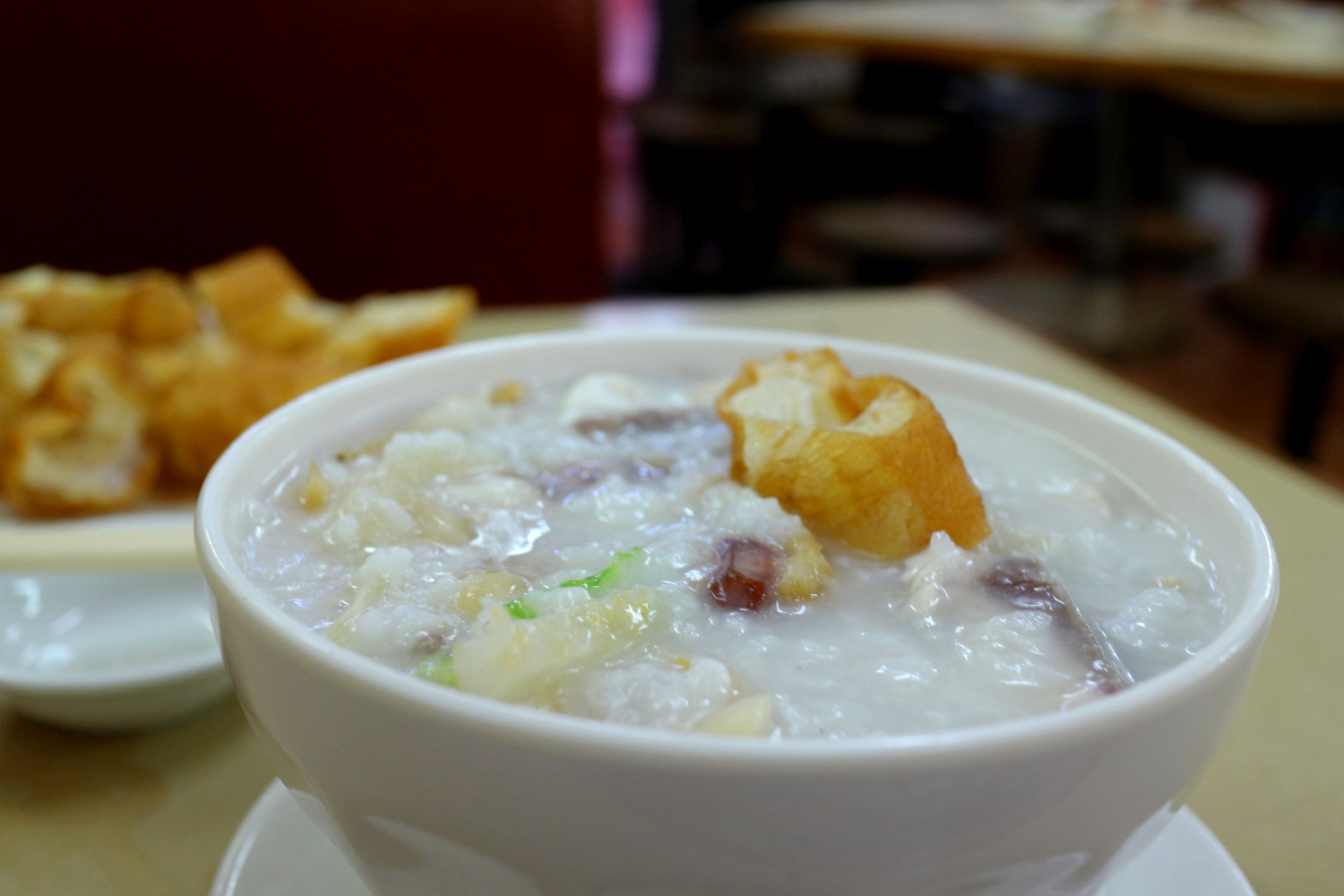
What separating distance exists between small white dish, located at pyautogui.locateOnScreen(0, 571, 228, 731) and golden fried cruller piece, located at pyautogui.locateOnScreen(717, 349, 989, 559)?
1.14 feet

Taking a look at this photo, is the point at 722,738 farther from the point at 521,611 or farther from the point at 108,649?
the point at 108,649

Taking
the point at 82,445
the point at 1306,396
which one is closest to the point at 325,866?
the point at 82,445

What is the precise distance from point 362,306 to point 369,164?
827 millimetres

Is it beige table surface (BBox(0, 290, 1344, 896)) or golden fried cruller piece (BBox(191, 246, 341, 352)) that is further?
golden fried cruller piece (BBox(191, 246, 341, 352))

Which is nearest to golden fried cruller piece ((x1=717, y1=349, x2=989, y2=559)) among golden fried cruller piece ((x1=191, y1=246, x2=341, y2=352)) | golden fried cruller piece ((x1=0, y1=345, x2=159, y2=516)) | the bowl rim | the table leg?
the bowl rim

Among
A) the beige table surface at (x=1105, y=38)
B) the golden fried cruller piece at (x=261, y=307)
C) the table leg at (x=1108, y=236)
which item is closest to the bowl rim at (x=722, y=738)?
the golden fried cruller piece at (x=261, y=307)

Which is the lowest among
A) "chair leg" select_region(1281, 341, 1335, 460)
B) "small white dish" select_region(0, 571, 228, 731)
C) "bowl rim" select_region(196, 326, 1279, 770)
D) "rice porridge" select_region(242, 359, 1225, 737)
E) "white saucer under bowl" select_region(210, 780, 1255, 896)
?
"chair leg" select_region(1281, 341, 1335, 460)

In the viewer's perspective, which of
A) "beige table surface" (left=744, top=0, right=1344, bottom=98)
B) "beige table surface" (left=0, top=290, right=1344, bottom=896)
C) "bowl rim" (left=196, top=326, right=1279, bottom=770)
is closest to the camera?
"bowl rim" (left=196, top=326, right=1279, bottom=770)

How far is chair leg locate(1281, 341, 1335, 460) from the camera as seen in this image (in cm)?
273

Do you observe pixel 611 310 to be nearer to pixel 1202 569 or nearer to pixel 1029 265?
pixel 1202 569

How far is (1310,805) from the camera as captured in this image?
23.8 inches

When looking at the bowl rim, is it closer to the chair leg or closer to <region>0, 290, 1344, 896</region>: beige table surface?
<region>0, 290, 1344, 896</region>: beige table surface

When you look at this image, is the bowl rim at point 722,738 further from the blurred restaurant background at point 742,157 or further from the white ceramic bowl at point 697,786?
the blurred restaurant background at point 742,157

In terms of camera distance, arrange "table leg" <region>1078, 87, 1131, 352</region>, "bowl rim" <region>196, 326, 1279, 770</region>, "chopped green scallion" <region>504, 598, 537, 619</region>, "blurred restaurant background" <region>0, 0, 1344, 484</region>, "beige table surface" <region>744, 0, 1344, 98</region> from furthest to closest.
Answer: "table leg" <region>1078, 87, 1131, 352</region>
"beige table surface" <region>744, 0, 1344, 98</region>
"blurred restaurant background" <region>0, 0, 1344, 484</region>
"chopped green scallion" <region>504, 598, 537, 619</region>
"bowl rim" <region>196, 326, 1279, 770</region>
